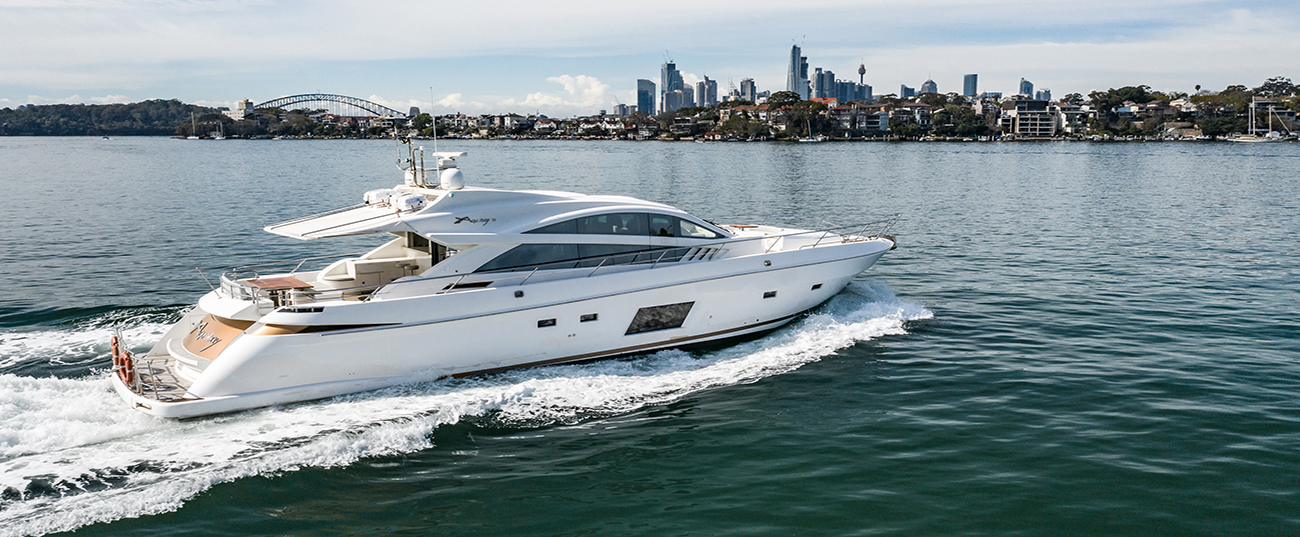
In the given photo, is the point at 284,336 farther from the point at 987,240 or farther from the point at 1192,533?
the point at 987,240

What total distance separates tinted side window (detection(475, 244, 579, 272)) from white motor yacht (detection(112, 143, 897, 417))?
22mm

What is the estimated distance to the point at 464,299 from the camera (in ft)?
36.0

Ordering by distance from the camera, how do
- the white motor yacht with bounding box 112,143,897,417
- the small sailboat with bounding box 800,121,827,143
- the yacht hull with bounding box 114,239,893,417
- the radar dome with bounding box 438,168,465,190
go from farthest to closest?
the small sailboat with bounding box 800,121,827,143
the radar dome with bounding box 438,168,465,190
the white motor yacht with bounding box 112,143,897,417
the yacht hull with bounding box 114,239,893,417

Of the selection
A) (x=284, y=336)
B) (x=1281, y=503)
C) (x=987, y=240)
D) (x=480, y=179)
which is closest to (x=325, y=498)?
(x=284, y=336)

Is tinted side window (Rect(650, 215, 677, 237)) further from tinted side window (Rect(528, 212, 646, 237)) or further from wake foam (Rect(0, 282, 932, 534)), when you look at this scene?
wake foam (Rect(0, 282, 932, 534))

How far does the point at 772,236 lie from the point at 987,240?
13.7 metres

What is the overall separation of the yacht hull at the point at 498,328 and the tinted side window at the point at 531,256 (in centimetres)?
38

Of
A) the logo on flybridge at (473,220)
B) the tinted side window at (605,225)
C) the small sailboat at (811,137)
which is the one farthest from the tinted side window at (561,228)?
the small sailboat at (811,137)

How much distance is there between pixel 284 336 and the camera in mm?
9977

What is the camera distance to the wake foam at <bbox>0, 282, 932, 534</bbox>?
7.91m

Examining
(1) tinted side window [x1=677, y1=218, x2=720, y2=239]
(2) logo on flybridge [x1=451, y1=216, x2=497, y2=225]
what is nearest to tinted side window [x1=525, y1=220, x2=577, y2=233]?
(2) logo on flybridge [x1=451, y1=216, x2=497, y2=225]

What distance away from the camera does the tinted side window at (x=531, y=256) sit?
11695mm

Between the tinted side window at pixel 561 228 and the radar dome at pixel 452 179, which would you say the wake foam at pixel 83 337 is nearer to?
the radar dome at pixel 452 179

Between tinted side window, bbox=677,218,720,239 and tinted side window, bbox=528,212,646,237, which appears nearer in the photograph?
tinted side window, bbox=528,212,646,237
